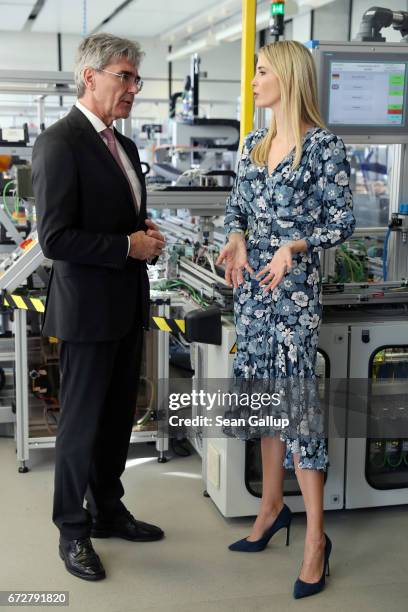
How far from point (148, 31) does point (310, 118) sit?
1278 cm

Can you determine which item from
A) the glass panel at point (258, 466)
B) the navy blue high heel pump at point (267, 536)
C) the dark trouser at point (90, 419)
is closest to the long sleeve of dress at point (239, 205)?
the dark trouser at point (90, 419)

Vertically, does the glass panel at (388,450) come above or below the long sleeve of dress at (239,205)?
below

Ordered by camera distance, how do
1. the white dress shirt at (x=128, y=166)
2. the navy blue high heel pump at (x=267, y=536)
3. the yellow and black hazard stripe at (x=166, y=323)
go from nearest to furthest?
1. the white dress shirt at (x=128, y=166)
2. the navy blue high heel pump at (x=267, y=536)
3. the yellow and black hazard stripe at (x=166, y=323)

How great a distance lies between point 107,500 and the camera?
2.81 m

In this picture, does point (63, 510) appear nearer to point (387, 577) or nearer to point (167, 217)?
point (387, 577)


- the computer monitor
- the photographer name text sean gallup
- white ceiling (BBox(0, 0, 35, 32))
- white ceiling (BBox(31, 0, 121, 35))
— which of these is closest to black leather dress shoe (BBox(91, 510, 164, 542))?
the photographer name text sean gallup

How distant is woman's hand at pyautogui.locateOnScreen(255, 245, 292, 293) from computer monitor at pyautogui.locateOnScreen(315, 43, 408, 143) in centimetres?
98

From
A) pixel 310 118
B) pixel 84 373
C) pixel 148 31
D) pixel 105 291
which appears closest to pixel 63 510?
pixel 84 373

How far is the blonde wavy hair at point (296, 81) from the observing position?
7.61 feet

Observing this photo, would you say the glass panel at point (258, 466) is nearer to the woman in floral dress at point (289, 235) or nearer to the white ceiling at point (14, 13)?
the woman in floral dress at point (289, 235)

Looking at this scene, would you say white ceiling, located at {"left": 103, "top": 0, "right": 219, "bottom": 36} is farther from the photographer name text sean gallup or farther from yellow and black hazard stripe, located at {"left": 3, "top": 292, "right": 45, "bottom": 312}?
the photographer name text sean gallup

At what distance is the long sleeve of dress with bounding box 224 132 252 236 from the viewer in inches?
99.1

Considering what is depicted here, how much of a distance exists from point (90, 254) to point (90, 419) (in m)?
0.56

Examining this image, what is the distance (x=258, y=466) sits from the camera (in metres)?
2.98
